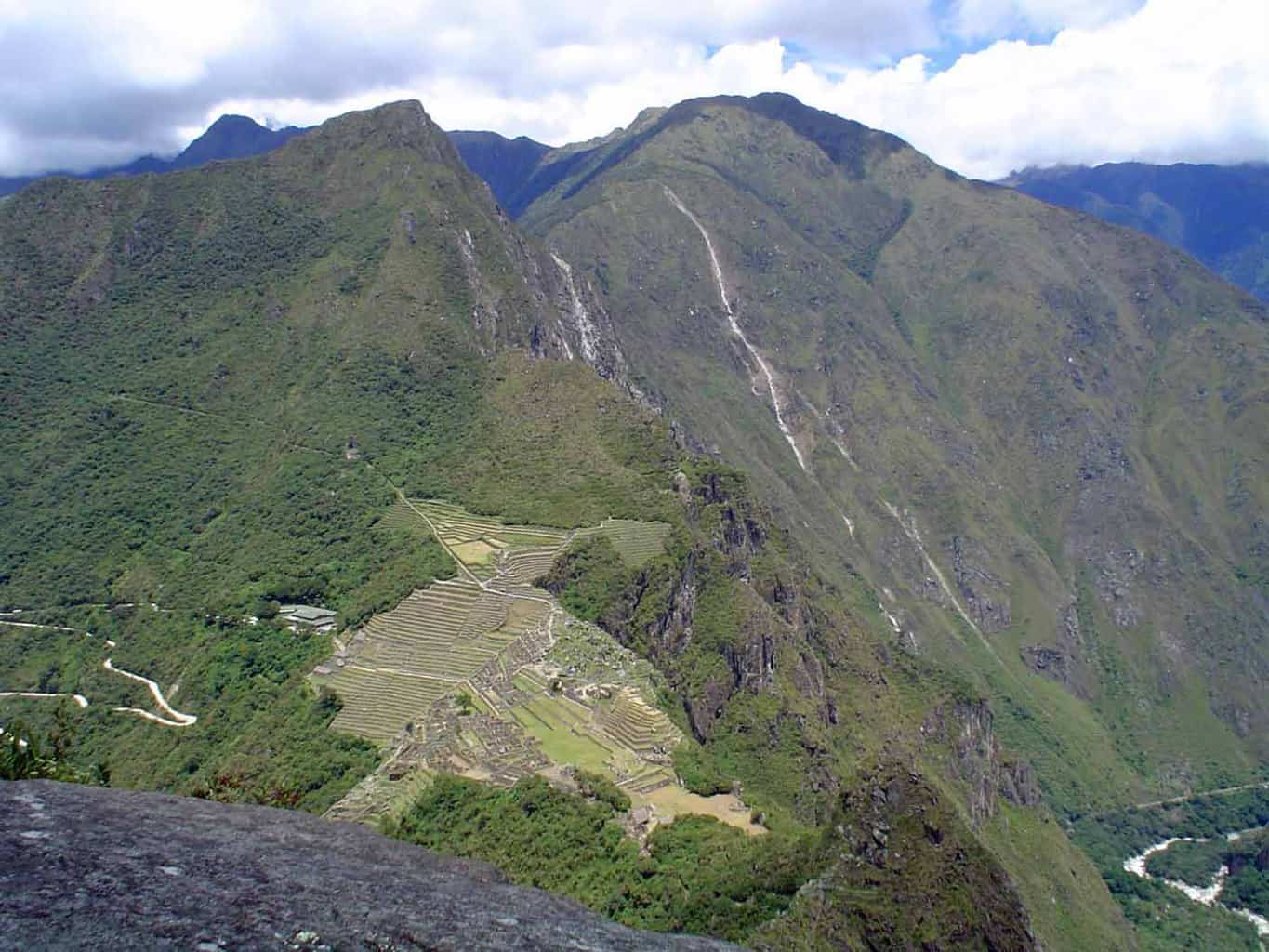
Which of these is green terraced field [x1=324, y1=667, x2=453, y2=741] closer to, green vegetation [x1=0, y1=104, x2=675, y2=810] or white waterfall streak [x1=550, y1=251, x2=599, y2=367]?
green vegetation [x1=0, y1=104, x2=675, y2=810]

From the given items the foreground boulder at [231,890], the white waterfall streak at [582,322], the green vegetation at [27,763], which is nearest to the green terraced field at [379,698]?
the green vegetation at [27,763]

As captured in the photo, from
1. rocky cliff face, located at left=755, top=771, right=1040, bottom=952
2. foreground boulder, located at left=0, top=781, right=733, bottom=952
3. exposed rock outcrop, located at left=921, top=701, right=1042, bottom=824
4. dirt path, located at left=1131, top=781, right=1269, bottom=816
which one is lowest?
dirt path, located at left=1131, top=781, right=1269, bottom=816

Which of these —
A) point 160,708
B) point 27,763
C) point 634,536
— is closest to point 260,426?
point 160,708

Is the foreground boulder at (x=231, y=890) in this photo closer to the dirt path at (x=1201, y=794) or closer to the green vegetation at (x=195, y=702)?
the green vegetation at (x=195, y=702)

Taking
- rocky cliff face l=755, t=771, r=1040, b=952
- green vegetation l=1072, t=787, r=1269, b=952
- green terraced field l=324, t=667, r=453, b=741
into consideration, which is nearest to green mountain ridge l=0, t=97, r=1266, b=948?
rocky cliff face l=755, t=771, r=1040, b=952

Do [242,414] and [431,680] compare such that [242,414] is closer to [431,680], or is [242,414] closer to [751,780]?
[431,680]

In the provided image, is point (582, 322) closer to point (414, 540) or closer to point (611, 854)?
point (414, 540)
